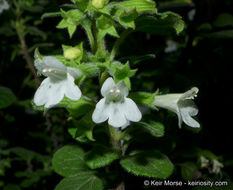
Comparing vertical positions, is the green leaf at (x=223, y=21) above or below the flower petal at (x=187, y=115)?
above

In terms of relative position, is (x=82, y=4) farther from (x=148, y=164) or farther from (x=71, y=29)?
(x=148, y=164)

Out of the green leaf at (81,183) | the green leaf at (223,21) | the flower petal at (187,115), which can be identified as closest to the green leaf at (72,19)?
the flower petal at (187,115)

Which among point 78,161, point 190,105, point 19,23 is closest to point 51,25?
point 19,23

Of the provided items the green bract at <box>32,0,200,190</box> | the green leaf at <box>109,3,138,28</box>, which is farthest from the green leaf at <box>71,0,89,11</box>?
the green leaf at <box>109,3,138,28</box>

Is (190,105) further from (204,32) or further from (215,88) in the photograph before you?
(215,88)

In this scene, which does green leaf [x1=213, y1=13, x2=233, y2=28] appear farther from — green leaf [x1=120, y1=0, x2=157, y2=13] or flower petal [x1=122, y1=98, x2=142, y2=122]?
flower petal [x1=122, y1=98, x2=142, y2=122]

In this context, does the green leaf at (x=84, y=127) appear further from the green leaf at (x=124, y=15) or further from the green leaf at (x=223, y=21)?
the green leaf at (x=223, y=21)
